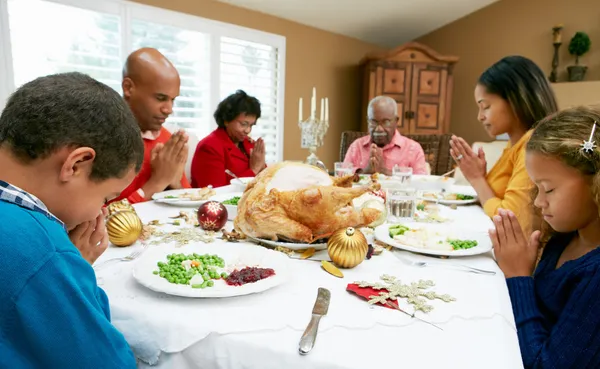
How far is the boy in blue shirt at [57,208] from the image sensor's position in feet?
1.87

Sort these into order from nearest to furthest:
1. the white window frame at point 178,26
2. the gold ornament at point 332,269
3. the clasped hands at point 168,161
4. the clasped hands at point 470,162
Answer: the gold ornament at point 332,269
the clasped hands at point 470,162
the clasped hands at point 168,161
the white window frame at point 178,26

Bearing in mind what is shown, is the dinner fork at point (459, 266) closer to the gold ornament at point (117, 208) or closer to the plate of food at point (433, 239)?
the plate of food at point (433, 239)

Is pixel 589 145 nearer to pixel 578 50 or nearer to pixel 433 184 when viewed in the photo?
pixel 433 184

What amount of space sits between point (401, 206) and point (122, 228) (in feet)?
2.97

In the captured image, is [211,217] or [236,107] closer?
[211,217]

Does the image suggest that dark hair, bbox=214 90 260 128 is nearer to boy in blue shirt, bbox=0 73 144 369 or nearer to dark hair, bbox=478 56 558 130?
dark hair, bbox=478 56 558 130

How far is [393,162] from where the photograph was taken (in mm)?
3477

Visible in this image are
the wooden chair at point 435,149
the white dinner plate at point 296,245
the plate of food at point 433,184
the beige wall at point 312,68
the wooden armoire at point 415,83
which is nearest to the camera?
the white dinner plate at point 296,245

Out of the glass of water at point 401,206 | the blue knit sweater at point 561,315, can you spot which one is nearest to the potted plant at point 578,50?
the glass of water at point 401,206

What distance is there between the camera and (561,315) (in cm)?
83

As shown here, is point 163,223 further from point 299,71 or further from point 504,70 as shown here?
point 299,71

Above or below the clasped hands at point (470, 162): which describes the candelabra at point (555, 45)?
above

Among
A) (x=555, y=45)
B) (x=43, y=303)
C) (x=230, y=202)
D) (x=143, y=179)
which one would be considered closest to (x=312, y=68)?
(x=555, y=45)

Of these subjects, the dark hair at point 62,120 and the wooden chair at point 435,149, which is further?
the wooden chair at point 435,149
